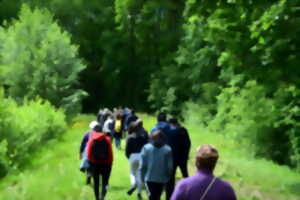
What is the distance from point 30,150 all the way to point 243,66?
10.8 m

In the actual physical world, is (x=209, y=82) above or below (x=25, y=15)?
below

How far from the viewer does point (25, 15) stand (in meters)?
33.2

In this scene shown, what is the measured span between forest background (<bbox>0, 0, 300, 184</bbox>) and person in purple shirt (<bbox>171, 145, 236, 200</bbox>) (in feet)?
21.3

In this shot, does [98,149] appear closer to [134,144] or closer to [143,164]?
[134,144]

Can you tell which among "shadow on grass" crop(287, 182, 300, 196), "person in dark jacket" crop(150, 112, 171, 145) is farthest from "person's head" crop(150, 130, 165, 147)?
"shadow on grass" crop(287, 182, 300, 196)

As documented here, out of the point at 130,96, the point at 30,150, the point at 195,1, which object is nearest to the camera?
the point at 195,1

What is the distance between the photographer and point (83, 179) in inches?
551

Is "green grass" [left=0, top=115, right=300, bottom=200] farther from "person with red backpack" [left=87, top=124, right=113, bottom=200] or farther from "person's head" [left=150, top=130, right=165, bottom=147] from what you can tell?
"person's head" [left=150, top=130, right=165, bottom=147]

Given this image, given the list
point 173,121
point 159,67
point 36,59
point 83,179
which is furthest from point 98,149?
point 159,67

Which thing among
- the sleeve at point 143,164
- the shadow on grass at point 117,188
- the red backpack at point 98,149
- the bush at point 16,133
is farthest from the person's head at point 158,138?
the bush at point 16,133

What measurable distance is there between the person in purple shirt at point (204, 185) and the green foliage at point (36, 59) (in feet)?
94.2

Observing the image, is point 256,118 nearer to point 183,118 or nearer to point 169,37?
point 183,118

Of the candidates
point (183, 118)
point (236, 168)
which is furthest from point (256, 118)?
point (183, 118)

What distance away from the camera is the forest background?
464 inches
